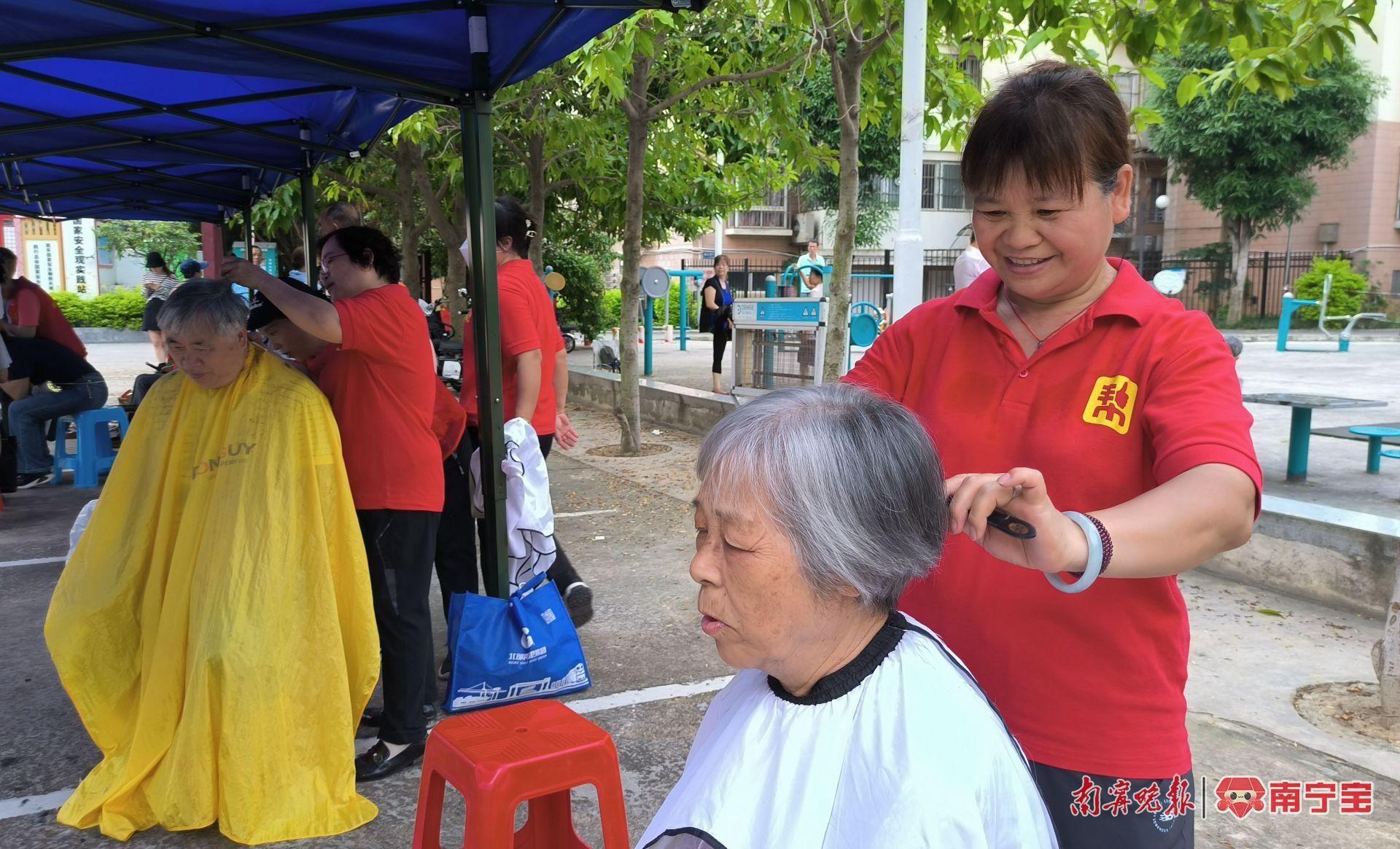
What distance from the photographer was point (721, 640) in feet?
4.67

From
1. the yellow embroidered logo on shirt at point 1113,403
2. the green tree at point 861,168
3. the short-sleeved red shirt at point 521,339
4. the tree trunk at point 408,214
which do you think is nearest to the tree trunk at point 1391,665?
the yellow embroidered logo on shirt at point 1113,403

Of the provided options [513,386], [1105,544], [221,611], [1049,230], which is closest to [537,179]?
[513,386]

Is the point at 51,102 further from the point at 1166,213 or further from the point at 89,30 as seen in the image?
the point at 1166,213

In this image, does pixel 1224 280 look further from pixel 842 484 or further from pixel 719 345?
pixel 842 484

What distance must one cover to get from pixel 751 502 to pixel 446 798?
238 cm

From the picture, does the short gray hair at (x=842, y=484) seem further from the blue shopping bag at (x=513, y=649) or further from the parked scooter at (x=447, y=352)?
the parked scooter at (x=447, y=352)

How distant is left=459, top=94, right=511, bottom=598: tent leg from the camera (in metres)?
3.60

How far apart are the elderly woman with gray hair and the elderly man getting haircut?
76.7 inches

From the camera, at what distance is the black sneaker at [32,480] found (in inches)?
320

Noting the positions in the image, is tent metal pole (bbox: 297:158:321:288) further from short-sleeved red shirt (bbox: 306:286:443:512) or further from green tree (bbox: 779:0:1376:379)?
short-sleeved red shirt (bbox: 306:286:443:512)

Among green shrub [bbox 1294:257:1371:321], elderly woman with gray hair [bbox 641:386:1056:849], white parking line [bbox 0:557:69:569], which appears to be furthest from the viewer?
green shrub [bbox 1294:257:1371:321]

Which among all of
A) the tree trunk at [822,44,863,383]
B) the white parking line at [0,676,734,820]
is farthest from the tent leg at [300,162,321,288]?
the white parking line at [0,676,734,820]

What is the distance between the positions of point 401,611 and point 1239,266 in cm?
3036

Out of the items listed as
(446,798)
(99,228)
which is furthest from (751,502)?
(99,228)
